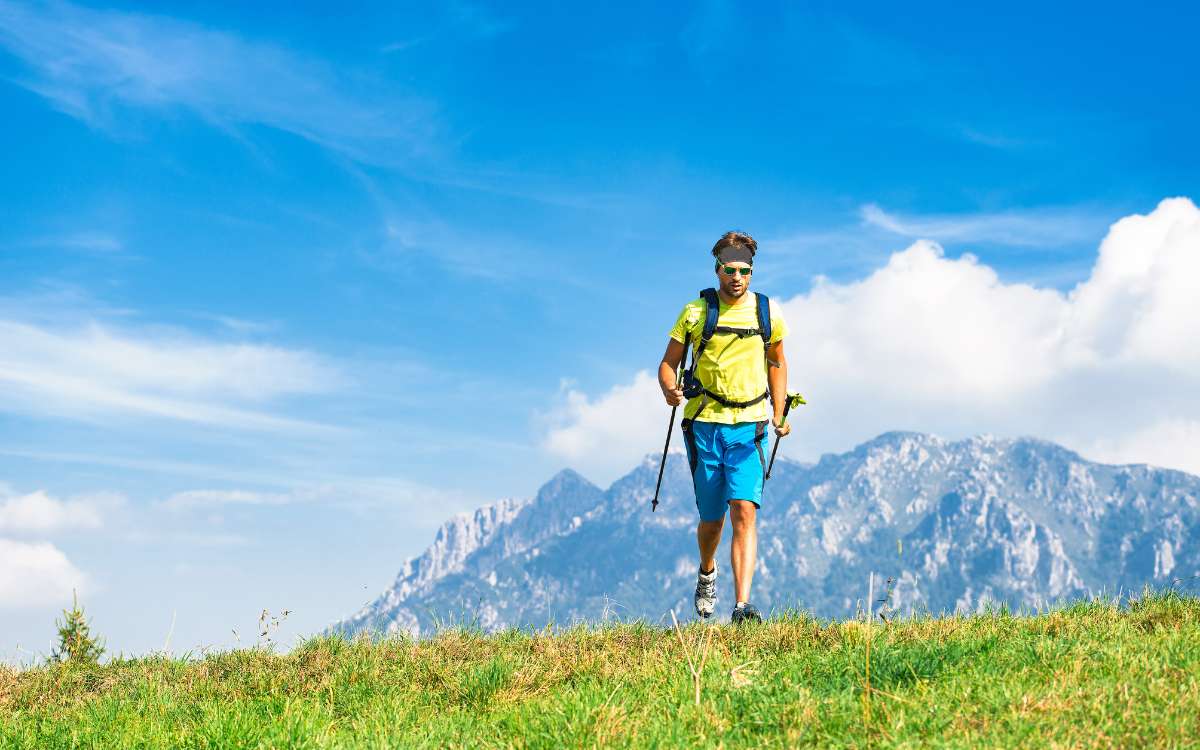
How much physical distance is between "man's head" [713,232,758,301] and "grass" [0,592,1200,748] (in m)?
3.50

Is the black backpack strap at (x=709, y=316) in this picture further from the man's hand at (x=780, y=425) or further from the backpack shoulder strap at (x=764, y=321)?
the man's hand at (x=780, y=425)

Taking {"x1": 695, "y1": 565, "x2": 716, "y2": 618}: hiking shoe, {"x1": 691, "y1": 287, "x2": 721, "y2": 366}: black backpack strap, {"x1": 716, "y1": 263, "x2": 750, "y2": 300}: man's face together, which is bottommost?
{"x1": 695, "y1": 565, "x2": 716, "y2": 618}: hiking shoe

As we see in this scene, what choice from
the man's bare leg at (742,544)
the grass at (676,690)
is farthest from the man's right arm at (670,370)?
the grass at (676,690)

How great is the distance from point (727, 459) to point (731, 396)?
2.32ft

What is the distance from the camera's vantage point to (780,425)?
35.0 ft

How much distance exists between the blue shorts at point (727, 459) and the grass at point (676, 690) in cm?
179

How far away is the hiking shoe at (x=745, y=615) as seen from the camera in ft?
29.1

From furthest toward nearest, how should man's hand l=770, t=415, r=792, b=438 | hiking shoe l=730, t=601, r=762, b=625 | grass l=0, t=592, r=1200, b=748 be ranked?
man's hand l=770, t=415, r=792, b=438
hiking shoe l=730, t=601, r=762, b=625
grass l=0, t=592, r=1200, b=748

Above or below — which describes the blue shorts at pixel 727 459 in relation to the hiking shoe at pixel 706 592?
above

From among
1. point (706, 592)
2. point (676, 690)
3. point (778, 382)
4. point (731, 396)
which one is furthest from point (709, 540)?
point (676, 690)

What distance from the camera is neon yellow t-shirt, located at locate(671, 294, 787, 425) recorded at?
10.1 metres

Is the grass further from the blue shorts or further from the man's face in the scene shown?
the man's face

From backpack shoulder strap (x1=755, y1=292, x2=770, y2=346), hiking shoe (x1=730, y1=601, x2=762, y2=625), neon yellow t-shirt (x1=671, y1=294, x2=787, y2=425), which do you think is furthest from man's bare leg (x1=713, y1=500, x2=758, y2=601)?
backpack shoulder strap (x1=755, y1=292, x2=770, y2=346)

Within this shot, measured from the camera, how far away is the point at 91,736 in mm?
6473
